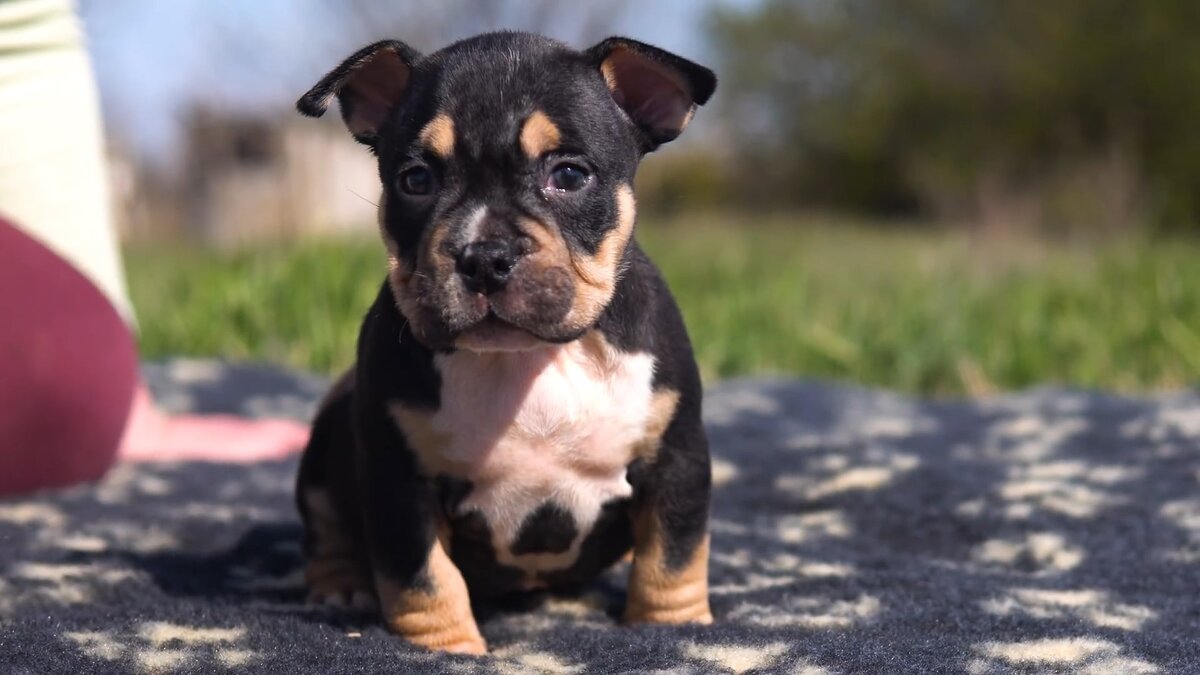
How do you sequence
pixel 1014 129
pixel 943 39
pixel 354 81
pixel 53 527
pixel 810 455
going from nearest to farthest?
pixel 354 81
pixel 53 527
pixel 810 455
pixel 1014 129
pixel 943 39

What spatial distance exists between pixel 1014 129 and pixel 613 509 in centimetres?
1969

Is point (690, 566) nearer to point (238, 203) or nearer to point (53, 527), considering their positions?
point (53, 527)

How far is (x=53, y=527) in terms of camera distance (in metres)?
3.68

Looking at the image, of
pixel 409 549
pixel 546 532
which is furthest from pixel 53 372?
pixel 546 532

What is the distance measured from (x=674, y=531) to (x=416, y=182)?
0.88 meters

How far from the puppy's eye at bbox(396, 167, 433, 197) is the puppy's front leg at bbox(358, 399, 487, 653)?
427 millimetres

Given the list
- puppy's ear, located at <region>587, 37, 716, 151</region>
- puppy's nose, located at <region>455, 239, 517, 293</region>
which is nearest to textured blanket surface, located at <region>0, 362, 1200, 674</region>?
puppy's nose, located at <region>455, 239, 517, 293</region>

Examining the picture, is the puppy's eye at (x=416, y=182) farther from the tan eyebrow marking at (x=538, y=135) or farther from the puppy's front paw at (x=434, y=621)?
the puppy's front paw at (x=434, y=621)

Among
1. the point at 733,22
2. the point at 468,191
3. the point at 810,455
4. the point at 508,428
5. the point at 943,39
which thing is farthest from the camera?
the point at 733,22

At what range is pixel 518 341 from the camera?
244cm

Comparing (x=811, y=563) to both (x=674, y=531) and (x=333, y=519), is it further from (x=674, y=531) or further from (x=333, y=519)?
(x=333, y=519)

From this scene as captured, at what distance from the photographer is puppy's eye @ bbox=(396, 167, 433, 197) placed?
2.52 metres

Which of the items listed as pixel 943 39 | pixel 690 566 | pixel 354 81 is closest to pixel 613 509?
pixel 690 566

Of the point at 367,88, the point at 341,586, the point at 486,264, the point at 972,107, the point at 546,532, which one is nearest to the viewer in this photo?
the point at 486,264
